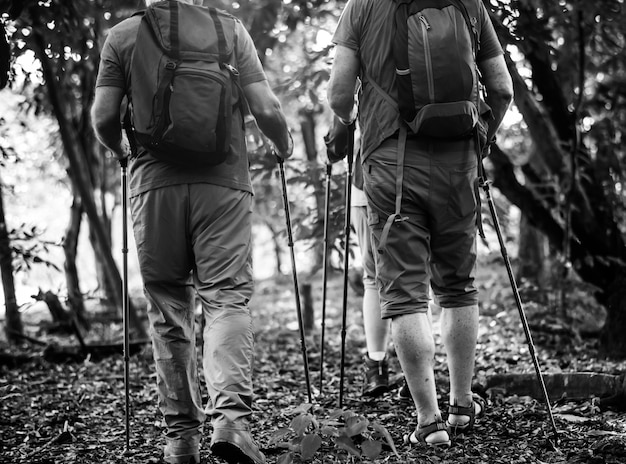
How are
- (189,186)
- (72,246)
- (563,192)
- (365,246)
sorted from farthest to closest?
(72,246) → (563,192) → (365,246) → (189,186)

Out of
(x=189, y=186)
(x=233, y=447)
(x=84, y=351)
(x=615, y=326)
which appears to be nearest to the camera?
(x=233, y=447)

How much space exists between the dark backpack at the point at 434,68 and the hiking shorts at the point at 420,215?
153 mm

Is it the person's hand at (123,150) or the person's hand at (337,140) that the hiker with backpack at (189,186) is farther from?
the person's hand at (337,140)

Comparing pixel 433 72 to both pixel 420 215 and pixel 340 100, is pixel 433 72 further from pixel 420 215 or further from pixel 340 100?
pixel 420 215

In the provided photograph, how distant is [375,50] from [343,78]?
0.22 metres

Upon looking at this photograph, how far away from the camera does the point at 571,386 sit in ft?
14.4

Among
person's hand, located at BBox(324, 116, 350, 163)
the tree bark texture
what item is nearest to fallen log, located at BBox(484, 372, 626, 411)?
the tree bark texture

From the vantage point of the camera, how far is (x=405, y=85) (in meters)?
3.30

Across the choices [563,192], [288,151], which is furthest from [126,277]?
[563,192]

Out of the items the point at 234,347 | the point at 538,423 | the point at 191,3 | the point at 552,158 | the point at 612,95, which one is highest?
the point at 191,3

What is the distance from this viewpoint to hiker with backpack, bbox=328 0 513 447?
129 inches

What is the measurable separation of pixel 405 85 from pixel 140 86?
4.08ft

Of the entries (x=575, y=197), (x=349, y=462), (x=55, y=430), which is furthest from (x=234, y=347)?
(x=575, y=197)

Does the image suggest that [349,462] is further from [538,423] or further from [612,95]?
[612,95]
